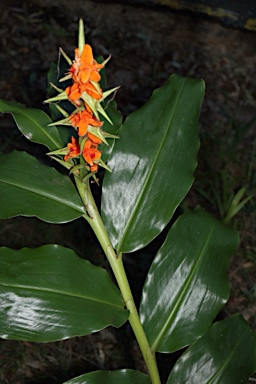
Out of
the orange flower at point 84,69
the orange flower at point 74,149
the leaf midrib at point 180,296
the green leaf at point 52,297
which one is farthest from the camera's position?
the leaf midrib at point 180,296

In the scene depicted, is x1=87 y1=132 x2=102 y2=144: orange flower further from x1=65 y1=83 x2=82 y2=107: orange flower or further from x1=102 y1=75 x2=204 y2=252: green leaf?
x1=102 y1=75 x2=204 y2=252: green leaf

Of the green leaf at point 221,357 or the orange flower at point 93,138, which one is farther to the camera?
the green leaf at point 221,357

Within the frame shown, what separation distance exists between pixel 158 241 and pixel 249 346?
75 centimetres

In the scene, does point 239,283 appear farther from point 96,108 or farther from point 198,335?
point 96,108

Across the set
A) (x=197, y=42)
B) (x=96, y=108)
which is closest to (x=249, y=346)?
(x=96, y=108)

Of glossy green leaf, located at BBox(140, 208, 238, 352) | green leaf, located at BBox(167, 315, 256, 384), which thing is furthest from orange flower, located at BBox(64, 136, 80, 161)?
green leaf, located at BBox(167, 315, 256, 384)

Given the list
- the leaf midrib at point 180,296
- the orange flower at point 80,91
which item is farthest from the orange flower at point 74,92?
the leaf midrib at point 180,296

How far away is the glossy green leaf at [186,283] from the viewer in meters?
1.35

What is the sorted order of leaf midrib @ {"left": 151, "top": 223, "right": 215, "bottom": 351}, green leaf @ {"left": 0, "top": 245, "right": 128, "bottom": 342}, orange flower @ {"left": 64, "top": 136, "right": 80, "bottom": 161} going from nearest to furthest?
orange flower @ {"left": 64, "top": 136, "right": 80, "bottom": 161}
green leaf @ {"left": 0, "top": 245, "right": 128, "bottom": 342}
leaf midrib @ {"left": 151, "top": 223, "right": 215, "bottom": 351}

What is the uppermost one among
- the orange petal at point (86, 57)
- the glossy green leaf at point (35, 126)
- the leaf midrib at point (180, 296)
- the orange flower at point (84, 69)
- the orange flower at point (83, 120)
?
the orange petal at point (86, 57)

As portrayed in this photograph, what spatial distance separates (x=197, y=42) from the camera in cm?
266

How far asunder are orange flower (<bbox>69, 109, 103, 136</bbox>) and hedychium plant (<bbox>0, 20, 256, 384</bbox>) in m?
0.14

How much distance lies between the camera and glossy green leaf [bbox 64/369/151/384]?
4.09 ft

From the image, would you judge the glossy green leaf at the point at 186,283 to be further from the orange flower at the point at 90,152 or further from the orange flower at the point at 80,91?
the orange flower at the point at 80,91
